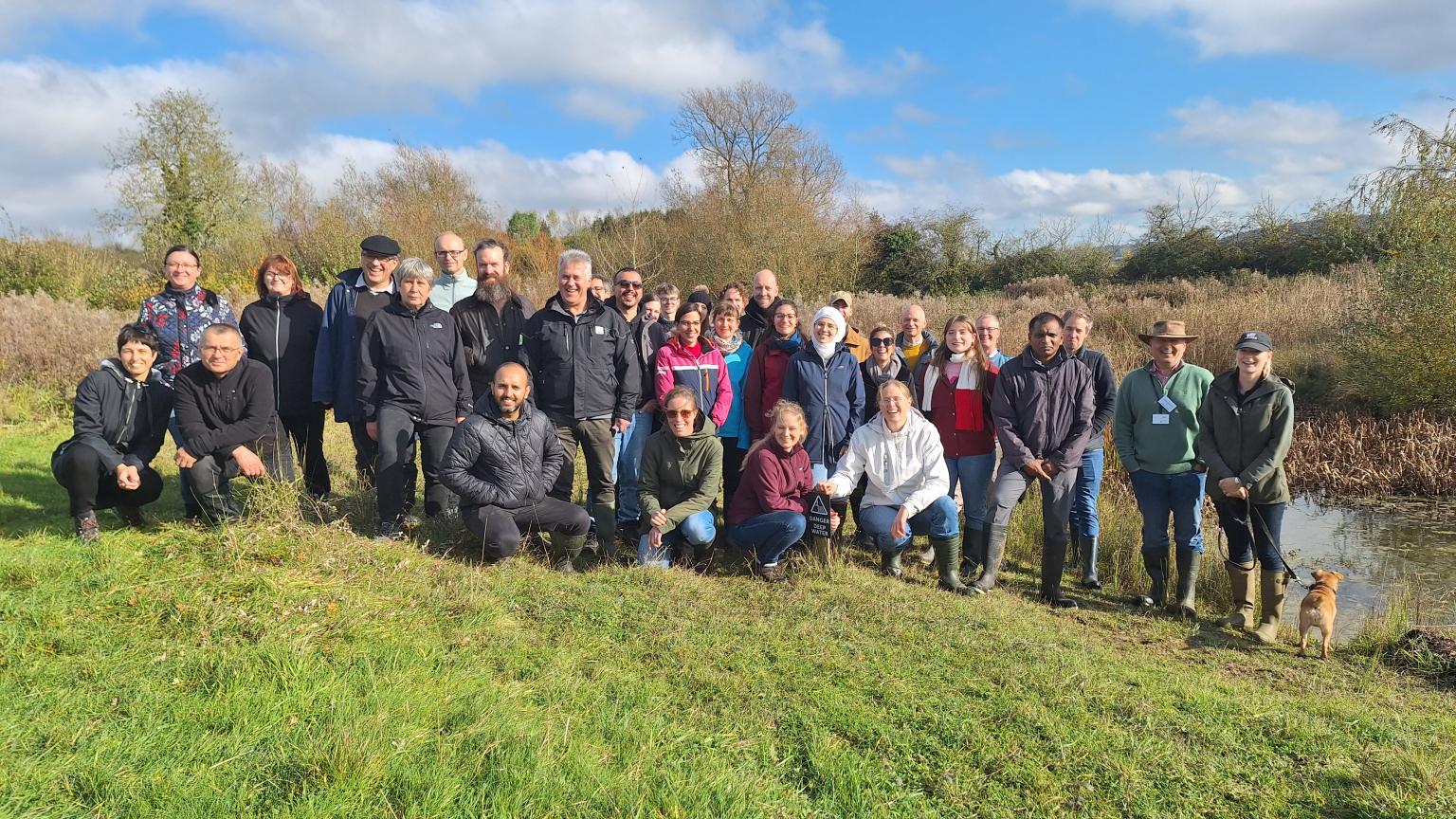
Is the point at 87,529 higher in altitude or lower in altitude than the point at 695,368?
lower

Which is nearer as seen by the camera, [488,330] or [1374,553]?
[488,330]

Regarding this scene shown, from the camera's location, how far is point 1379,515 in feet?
29.2

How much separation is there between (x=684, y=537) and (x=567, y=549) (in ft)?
2.70

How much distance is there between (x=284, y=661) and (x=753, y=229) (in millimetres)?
19159

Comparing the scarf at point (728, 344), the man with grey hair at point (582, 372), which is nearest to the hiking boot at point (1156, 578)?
the scarf at point (728, 344)

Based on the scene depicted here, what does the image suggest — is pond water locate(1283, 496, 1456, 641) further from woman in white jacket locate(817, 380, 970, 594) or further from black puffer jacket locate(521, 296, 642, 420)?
black puffer jacket locate(521, 296, 642, 420)

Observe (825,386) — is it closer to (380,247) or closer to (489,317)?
(489,317)

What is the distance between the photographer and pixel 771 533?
547cm

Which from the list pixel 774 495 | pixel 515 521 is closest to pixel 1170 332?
pixel 774 495

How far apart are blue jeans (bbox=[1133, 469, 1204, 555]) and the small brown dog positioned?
2.35 feet

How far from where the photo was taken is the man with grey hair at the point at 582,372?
5719 mm

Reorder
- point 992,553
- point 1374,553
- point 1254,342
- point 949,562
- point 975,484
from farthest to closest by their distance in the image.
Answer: point 1374,553, point 975,484, point 992,553, point 949,562, point 1254,342

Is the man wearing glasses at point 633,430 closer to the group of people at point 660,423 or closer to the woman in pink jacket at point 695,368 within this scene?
the group of people at point 660,423

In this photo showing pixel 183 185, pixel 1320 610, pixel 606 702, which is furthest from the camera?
pixel 183 185
